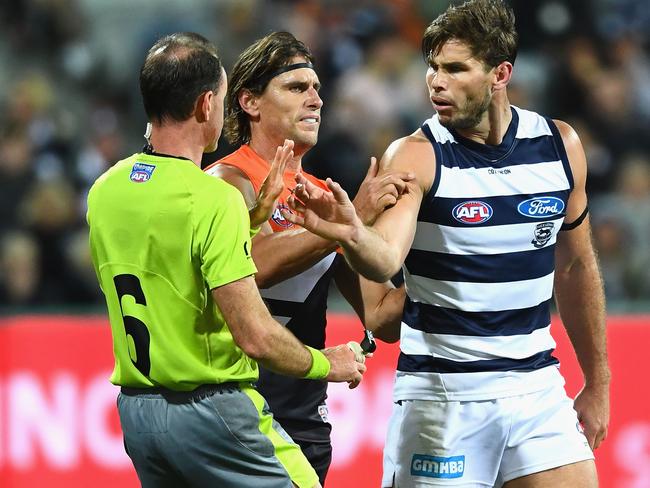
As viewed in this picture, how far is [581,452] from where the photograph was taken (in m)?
4.07

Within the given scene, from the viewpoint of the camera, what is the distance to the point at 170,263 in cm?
335

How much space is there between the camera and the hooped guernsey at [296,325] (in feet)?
14.3

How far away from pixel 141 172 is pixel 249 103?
126 cm

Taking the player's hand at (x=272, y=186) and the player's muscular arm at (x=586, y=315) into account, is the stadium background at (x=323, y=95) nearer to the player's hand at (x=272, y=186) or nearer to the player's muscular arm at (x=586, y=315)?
the player's muscular arm at (x=586, y=315)

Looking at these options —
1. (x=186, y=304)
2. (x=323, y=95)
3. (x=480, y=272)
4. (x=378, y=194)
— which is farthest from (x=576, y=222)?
(x=323, y=95)

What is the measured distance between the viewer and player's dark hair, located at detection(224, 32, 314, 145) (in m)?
4.60

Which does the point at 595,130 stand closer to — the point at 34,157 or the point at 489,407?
the point at 34,157

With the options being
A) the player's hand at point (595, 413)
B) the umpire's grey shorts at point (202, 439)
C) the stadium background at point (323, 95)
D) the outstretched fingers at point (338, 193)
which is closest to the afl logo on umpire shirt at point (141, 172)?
the outstretched fingers at point (338, 193)

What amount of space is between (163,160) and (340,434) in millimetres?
3423

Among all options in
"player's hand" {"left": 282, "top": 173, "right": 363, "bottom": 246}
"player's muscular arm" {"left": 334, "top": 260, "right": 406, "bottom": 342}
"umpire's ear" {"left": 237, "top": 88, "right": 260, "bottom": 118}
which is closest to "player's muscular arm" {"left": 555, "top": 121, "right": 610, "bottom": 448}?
"player's muscular arm" {"left": 334, "top": 260, "right": 406, "bottom": 342}

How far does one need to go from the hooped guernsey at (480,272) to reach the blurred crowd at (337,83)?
486 centimetres

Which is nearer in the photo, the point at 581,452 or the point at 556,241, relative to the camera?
the point at 581,452

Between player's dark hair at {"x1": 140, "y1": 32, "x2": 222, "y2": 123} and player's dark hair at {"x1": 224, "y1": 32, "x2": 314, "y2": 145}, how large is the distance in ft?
3.46

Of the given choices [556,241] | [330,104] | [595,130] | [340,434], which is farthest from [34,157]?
[556,241]
